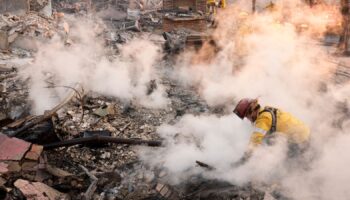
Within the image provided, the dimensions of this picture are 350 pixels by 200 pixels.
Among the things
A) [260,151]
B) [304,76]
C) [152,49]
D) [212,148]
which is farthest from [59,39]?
[260,151]

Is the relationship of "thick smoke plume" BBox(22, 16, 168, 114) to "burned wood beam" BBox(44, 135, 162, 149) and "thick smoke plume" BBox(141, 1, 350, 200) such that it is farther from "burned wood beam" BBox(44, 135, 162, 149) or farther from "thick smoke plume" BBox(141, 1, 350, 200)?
"burned wood beam" BBox(44, 135, 162, 149)

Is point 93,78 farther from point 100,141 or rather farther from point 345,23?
point 345,23

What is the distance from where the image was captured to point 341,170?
526 centimetres

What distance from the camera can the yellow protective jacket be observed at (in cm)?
492

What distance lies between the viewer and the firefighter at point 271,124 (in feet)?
16.5

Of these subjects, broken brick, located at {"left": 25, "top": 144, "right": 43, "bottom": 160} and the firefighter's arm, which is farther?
broken brick, located at {"left": 25, "top": 144, "right": 43, "bottom": 160}

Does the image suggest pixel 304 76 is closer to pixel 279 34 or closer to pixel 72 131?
pixel 279 34

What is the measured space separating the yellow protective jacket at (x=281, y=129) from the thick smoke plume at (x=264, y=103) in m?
0.19

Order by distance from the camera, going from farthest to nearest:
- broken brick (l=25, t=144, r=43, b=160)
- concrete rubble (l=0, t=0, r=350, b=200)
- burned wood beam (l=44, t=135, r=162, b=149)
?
1. burned wood beam (l=44, t=135, r=162, b=149)
2. broken brick (l=25, t=144, r=43, b=160)
3. concrete rubble (l=0, t=0, r=350, b=200)

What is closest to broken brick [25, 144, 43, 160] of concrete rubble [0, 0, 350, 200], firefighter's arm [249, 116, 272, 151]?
concrete rubble [0, 0, 350, 200]

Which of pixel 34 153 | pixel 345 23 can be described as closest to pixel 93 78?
pixel 34 153

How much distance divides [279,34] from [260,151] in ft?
20.0

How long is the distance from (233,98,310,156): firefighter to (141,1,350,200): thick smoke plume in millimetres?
167

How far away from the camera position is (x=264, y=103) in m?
8.35
